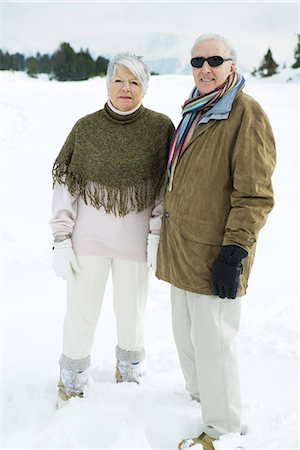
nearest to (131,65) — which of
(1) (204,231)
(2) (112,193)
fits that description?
(2) (112,193)

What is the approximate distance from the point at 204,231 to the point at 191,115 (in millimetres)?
505

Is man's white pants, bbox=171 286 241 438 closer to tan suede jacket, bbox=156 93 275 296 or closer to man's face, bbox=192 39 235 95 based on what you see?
tan suede jacket, bbox=156 93 275 296

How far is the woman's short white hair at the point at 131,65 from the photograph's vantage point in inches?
94.3

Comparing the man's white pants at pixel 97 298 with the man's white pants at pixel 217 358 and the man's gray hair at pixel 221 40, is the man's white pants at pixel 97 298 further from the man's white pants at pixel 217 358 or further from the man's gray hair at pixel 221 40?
the man's gray hair at pixel 221 40

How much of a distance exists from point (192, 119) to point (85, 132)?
0.56 metres

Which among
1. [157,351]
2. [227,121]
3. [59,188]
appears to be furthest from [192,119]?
[157,351]

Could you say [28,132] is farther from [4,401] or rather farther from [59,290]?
[4,401]

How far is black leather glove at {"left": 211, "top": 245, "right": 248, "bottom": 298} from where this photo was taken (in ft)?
6.68

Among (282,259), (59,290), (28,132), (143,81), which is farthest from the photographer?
(28,132)

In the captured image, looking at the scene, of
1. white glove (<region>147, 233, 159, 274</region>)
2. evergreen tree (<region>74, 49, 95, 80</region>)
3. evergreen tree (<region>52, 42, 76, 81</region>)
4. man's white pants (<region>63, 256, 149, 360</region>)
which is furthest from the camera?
evergreen tree (<region>74, 49, 95, 80</region>)

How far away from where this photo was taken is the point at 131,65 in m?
2.39

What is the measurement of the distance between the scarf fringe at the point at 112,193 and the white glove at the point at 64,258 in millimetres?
241

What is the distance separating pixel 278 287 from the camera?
4145mm

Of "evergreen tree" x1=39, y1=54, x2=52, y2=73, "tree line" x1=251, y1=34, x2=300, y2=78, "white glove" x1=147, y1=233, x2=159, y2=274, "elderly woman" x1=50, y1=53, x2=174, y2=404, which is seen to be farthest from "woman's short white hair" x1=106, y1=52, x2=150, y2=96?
"evergreen tree" x1=39, y1=54, x2=52, y2=73
